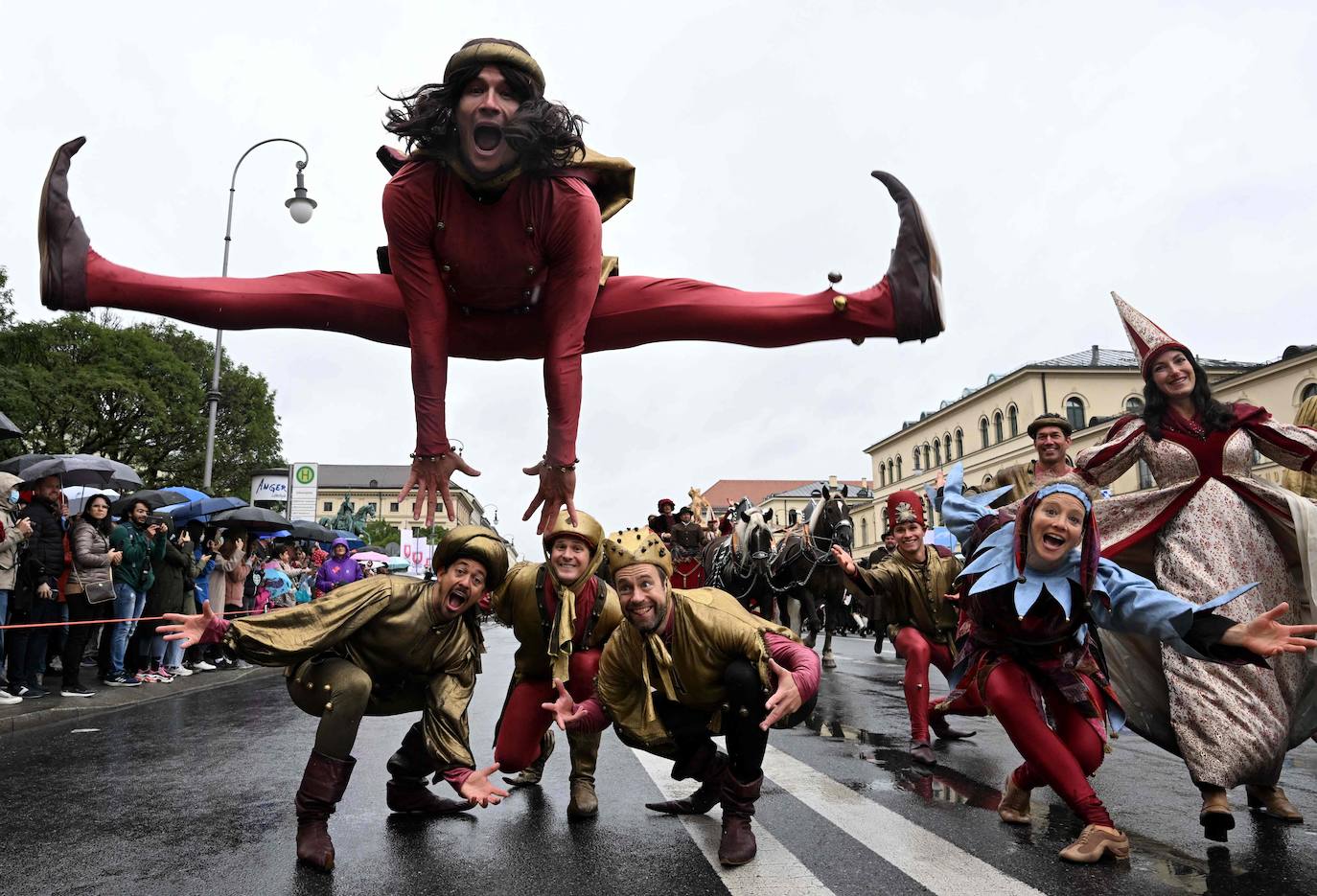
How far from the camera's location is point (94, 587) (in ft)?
28.3

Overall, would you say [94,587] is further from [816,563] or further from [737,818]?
[816,563]

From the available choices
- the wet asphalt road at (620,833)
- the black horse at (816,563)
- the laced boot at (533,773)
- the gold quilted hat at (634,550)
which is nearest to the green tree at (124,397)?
the black horse at (816,563)

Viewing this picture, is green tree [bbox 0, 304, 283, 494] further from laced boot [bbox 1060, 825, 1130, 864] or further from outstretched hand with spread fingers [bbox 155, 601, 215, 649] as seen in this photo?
laced boot [bbox 1060, 825, 1130, 864]

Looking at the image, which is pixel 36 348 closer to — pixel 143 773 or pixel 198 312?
pixel 143 773

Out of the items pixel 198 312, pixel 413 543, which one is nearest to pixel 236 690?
pixel 198 312

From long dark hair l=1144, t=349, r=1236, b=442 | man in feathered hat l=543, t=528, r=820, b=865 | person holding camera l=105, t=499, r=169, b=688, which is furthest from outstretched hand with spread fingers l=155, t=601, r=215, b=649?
person holding camera l=105, t=499, r=169, b=688

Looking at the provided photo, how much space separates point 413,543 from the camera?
27.0 m

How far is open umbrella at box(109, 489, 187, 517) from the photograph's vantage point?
10440mm

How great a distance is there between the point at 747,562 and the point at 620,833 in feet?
32.8

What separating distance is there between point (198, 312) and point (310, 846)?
197 cm

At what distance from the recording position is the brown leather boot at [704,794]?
13.9 ft

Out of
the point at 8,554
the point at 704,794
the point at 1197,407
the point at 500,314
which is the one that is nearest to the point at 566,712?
the point at 704,794

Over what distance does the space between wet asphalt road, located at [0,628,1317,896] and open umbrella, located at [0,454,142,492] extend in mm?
3692

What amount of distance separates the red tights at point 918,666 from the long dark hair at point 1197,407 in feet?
6.61
